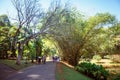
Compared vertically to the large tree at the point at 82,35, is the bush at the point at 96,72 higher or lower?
lower

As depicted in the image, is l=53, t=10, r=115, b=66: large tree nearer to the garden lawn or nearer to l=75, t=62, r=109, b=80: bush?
l=75, t=62, r=109, b=80: bush

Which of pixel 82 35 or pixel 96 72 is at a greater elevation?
pixel 82 35

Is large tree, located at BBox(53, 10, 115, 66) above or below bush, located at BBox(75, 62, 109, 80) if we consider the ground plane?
above

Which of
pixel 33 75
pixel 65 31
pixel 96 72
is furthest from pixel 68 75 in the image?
pixel 65 31

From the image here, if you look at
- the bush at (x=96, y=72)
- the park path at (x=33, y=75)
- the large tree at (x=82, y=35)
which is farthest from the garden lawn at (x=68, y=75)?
the large tree at (x=82, y=35)

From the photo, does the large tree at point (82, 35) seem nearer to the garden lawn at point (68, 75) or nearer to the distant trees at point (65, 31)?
the distant trees at point (65, 31)

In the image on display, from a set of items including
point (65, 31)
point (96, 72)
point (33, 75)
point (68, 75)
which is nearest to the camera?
point (33, 75)

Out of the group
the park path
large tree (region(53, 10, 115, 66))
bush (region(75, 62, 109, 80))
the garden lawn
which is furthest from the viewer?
large tree (region(53, 10, 115, 66))

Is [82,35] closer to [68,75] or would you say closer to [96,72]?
[96,72]

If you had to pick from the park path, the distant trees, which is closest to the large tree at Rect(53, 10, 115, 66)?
the distant trees

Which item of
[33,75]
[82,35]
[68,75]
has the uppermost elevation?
[82,35]

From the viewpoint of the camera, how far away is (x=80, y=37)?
32.3 meters

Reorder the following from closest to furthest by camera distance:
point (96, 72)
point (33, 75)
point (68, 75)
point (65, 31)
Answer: point (33, 75) < point (68, 75) < point (96, 72) < point (65, 31)

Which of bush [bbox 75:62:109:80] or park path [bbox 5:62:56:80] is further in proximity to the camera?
bush [bbox 75:62:109:80]
